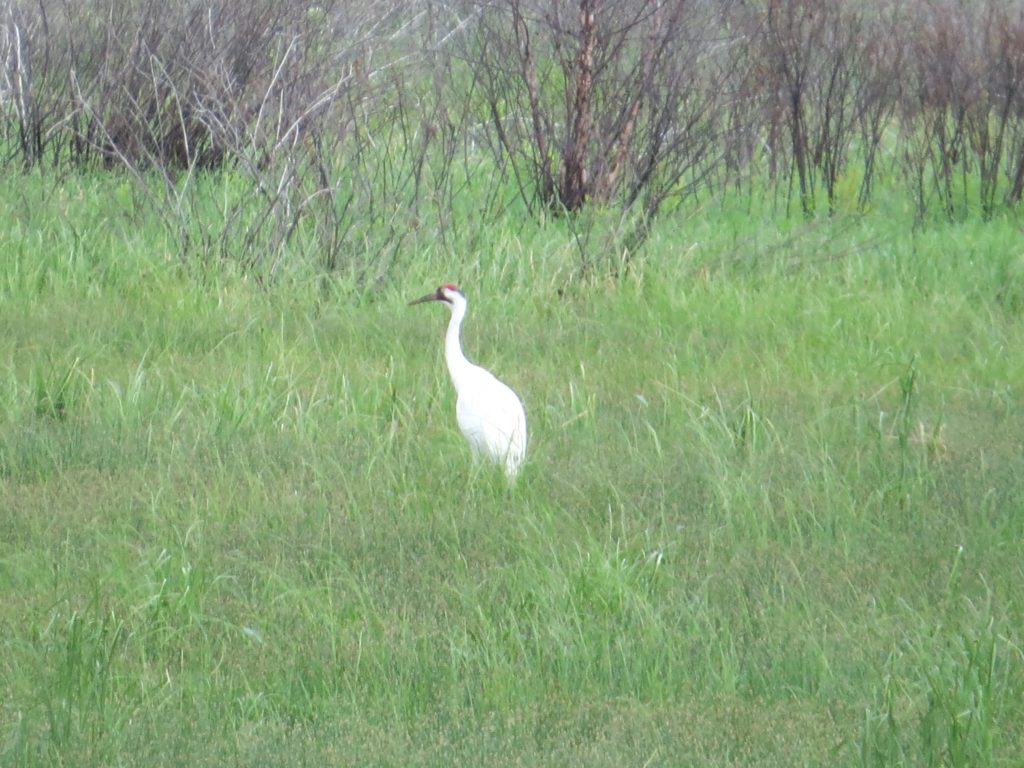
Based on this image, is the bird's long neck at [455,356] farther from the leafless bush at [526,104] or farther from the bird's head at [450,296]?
the leafless bush at [526,104]

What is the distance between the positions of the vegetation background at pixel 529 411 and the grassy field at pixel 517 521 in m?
0.02

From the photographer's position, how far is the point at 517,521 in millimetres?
4070

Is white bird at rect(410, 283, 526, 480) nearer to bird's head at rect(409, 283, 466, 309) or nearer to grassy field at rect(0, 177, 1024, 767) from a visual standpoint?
grassy field at rect(0, 177, 1024, 767)

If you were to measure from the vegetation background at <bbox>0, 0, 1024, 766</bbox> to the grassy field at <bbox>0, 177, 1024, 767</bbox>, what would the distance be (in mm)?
16

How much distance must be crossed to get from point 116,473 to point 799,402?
236cm

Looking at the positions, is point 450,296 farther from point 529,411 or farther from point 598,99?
point 598,99

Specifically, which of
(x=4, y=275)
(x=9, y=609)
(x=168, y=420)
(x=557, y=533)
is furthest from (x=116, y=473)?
(x=4, y=275)

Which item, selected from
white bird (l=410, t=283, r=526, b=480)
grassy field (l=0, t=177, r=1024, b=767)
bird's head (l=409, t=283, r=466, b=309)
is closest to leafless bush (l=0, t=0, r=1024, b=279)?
grassy field (l=0, t=177, r=1024, b=767)

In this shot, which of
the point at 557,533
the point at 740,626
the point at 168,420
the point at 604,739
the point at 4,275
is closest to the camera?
the point at 604,739

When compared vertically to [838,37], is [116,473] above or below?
below

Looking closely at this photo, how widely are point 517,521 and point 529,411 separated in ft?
3.88

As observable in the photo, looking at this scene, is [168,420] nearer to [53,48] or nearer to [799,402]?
[799,402]

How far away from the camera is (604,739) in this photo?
2736mm

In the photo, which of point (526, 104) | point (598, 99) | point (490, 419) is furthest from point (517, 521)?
point (526, 104)
